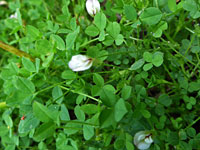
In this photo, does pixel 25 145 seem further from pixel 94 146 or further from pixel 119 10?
pixel 119 10

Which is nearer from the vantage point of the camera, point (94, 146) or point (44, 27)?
point (94, 146)

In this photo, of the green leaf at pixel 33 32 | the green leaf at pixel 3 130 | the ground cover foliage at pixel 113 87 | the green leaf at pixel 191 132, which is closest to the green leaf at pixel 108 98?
the ground cover foliage at pixel 113 87

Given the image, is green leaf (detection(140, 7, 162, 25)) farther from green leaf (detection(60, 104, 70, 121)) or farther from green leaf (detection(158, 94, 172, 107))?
green leaf (detection(60, 104, 70, 121))

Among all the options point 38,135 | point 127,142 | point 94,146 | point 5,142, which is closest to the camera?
point 38,135

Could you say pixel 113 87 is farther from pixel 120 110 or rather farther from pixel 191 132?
pixel 191 132

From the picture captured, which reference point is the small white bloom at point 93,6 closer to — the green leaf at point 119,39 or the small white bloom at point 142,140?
the green leaf at point 119,39


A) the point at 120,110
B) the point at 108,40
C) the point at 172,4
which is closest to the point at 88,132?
the point at 120,110

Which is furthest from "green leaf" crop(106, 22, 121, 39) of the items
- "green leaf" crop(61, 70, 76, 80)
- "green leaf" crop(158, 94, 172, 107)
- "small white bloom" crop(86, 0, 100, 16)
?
"green leaf" crop(158, 94, 172, 107)

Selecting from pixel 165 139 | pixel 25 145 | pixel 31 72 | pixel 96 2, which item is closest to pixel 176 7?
pixel 96 2
